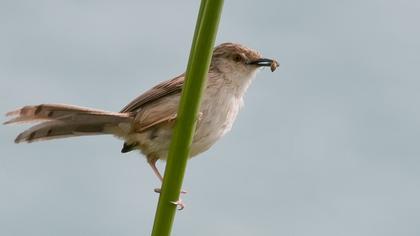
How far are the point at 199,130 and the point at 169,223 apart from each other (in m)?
3.34

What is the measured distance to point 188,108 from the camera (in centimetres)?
188

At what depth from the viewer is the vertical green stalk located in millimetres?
1781

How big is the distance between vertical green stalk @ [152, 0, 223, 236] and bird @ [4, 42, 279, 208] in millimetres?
3026

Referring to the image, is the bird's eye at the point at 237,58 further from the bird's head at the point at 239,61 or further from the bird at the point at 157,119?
the bird at the point at 157,119

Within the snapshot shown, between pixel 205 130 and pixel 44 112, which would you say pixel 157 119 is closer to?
pixel 205 130

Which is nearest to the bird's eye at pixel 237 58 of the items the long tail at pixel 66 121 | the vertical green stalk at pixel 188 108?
the long tail at pixel 66 121

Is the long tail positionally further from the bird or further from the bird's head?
the bird's head

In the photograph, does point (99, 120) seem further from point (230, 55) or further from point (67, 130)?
point (230, 55)

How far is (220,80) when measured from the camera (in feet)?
19.4

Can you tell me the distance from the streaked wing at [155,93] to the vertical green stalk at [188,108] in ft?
11.9

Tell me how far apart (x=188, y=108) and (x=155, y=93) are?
3.84 m

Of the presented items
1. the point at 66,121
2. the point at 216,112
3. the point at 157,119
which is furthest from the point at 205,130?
the point at 66,121

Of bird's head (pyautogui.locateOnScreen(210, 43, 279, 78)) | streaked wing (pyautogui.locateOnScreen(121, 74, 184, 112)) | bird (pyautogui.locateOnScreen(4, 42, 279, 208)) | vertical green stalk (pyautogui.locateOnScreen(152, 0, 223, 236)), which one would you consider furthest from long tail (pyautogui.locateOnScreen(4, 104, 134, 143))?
vertical green stalk (pyautogui.locateOnScreen(152, 0, 223, 236))

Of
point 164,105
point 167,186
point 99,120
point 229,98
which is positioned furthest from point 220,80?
point 167,186
